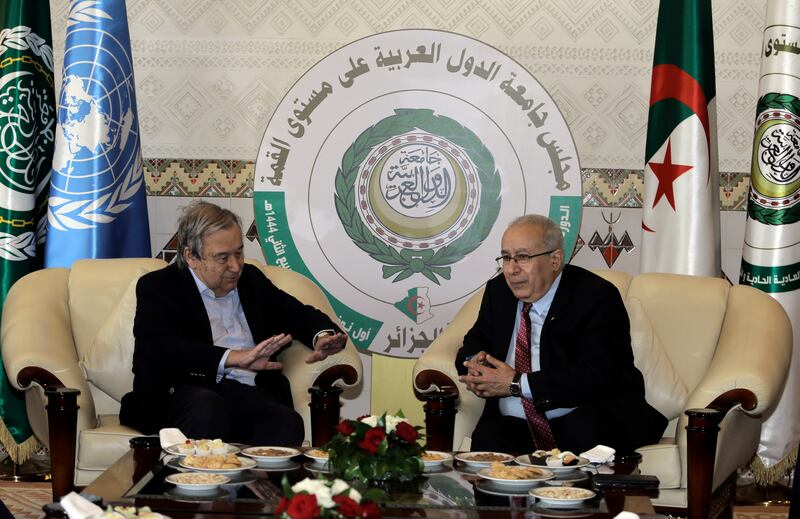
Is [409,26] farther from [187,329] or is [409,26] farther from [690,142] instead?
[187,329]

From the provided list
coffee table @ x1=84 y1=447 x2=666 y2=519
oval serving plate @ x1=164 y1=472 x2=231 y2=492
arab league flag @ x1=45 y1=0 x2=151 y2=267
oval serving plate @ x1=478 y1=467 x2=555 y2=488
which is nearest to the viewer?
coffee table @ x1=84 y1=447 x2=666 y2=519

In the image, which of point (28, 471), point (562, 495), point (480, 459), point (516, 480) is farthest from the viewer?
point (28, 471)

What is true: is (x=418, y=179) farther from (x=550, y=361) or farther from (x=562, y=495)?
(x=562, y=495)

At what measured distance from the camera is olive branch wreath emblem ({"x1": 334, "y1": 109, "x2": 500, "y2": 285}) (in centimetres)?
557

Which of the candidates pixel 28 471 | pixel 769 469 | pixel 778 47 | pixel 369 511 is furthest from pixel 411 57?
pixel 369 511

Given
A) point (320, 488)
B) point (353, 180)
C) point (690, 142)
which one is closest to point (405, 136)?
point (353, 180)

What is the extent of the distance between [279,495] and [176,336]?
1359 mm

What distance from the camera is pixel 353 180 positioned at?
18.4 feet

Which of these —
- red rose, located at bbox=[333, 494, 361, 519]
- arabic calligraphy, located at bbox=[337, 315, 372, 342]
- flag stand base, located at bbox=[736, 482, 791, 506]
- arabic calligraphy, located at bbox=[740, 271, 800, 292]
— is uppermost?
arabic calligraphy, located at bbox=[740, 271, 800, 292]

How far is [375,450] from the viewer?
2.84 meters

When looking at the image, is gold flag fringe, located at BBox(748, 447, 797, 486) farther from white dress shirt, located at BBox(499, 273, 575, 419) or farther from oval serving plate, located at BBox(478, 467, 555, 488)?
oval serving plate, located at BBox(478, 467, 555, 488)

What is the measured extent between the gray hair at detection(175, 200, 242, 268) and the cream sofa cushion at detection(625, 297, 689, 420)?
161cm

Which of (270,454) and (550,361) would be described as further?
(550,361)

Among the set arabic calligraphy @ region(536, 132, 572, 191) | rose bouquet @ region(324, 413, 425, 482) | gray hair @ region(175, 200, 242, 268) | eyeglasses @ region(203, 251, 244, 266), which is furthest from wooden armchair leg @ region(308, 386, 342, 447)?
arabic calligraphy @ region(536, 132, 572, 191)
